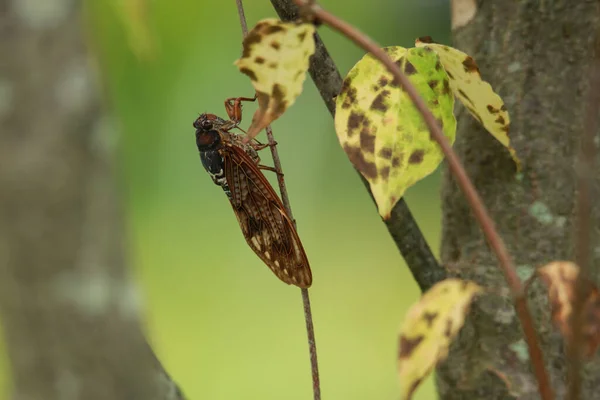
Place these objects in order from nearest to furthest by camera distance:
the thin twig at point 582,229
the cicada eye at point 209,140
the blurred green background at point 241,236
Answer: the thin twig at point 582,229
the cicada eye at point 209,140
the blurred green background at point 241,236

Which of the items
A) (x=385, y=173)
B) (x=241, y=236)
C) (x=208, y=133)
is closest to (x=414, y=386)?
(x=385, y=173)

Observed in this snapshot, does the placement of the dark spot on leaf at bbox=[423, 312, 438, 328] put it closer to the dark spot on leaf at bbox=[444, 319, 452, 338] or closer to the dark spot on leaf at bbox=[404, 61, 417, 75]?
the dark spot on leaf at bbox=[444, 319, 452, 338]

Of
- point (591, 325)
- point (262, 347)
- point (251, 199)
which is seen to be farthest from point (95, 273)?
point (262, 347)

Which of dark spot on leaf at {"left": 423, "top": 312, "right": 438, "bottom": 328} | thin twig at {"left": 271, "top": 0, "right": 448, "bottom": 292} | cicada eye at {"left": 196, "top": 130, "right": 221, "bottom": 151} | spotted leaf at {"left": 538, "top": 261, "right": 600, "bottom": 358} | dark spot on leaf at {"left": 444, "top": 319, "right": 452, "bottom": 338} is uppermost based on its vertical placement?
cicada eye at {"left": 196, "top": 130, "right": 221, "bottom": 151}

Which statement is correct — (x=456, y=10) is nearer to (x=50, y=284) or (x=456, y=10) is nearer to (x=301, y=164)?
(x=50, y=284)

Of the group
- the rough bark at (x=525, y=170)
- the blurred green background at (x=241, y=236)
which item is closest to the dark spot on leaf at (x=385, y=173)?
the rough bark at (x=525, y=170)

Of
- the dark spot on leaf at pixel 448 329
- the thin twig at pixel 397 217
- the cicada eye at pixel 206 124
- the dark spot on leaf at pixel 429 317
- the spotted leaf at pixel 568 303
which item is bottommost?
the spotted leaf at pixel 568 303

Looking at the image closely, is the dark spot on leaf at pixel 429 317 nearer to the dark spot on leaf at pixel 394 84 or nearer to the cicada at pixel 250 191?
the dark spot on leaf at pixel 394 84

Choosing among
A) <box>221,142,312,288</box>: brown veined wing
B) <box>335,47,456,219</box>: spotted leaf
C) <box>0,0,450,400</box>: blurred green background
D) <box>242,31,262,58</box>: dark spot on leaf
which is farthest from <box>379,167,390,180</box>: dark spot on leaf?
<box>0,0,450,400</box>: blurred green background

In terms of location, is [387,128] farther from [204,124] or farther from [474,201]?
[204,124]
